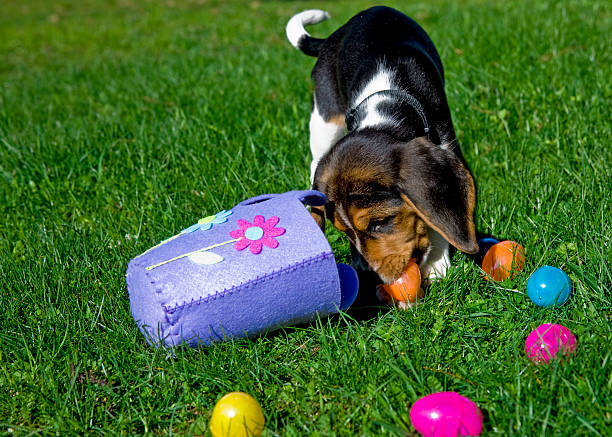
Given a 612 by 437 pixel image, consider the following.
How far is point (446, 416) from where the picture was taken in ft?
7.10

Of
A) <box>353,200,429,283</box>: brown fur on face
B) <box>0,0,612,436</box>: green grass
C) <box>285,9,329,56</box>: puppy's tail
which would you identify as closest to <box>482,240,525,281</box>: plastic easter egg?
<box>0,0,612,436</box>: green grass

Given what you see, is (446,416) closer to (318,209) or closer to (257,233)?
(257,233)

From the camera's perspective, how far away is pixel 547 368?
2.42m

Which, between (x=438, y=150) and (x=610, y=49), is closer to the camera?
(x=438, y=150)

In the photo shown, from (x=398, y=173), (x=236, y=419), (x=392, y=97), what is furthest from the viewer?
(x=392, y=97)

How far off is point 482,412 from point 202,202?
254 cm

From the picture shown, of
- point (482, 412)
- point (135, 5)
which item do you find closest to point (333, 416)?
point (482, 412)

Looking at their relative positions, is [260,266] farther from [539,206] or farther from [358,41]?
[358,41]

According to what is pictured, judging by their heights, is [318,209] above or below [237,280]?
below

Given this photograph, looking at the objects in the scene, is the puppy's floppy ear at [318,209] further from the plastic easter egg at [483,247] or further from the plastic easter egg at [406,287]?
the plastic easter egg at [483,247]

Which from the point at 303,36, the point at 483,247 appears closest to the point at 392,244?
the point at 483,247

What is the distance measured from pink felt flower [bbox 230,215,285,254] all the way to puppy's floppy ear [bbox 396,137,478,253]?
0.68 meters

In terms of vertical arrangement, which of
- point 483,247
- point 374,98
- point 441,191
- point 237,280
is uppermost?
point 374,98

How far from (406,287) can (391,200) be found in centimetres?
43
